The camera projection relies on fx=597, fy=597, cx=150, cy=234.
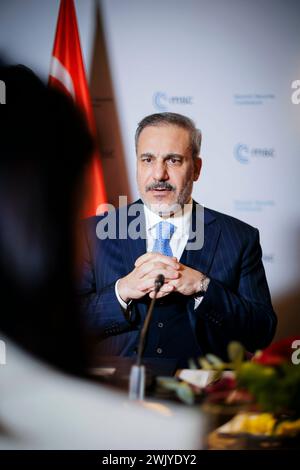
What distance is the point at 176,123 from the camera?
2.62 m

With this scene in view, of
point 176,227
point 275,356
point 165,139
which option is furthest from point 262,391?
point 165,139

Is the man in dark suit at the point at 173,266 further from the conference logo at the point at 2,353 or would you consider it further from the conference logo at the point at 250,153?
the conference logo at the point at 2,353

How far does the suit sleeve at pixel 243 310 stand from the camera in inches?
96.5

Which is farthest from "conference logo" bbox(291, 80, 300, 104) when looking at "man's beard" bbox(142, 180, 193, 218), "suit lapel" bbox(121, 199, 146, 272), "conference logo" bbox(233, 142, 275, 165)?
"suit lapel" bbox(121, 199, 146, 272)

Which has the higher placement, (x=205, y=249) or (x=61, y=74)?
(x=61, y=74)

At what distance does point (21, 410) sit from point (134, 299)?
62 cm

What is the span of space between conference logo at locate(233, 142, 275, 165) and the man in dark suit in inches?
7.5

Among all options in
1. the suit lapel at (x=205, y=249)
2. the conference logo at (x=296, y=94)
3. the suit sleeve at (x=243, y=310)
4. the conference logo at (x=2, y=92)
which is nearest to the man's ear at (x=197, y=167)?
the suit lapel at (x=205, y=249)

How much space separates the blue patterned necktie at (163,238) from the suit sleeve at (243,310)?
0.23m

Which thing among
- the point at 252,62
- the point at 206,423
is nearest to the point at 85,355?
the point at 206,423

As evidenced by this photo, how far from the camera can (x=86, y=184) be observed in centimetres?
258

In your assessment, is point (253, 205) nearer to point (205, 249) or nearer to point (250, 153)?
point (250, 153)

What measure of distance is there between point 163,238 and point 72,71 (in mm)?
895

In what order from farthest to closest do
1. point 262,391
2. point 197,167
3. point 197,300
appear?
point 197,167 < point 197,300 < point 262,391
